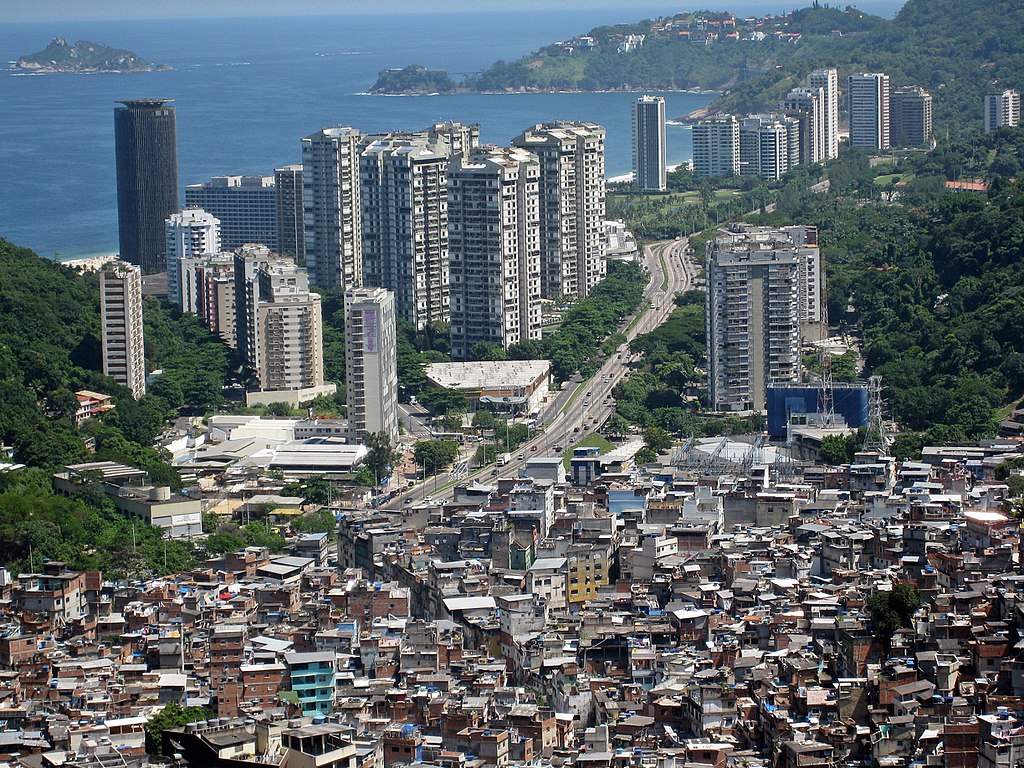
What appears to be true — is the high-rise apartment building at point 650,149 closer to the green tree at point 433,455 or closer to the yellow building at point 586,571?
the green tree at point 433,455

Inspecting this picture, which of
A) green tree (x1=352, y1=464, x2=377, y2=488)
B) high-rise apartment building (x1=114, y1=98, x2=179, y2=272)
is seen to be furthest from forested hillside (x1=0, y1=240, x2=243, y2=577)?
high-rise apartment building (x1=114, y1=98, x2=179, y2=272)

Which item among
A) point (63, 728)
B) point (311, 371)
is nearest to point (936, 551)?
point (63, 728)

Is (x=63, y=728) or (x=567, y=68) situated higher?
(x=567, y=68)

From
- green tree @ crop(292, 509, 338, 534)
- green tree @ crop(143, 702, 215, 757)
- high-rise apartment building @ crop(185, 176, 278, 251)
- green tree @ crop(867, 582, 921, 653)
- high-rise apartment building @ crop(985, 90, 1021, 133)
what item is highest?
high-rise apartment building @ crop(985, 90, 1021, 133)

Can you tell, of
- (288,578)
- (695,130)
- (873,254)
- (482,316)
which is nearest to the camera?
(288,578)

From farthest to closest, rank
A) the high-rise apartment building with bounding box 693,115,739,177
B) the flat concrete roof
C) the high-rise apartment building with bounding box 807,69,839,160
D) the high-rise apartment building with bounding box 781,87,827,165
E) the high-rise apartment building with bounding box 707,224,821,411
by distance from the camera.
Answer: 1. the high-rise apartment building with bounding box 807,69,839,160
2. the high-rise apartment building with bounding box 781,87,827,165
3. the high-rise apartment building with bounding box 693,115,739,177
4. the flat concrete roof
5. the high-rise apartment building with bounding box 707,224,821,411

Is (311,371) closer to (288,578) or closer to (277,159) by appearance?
(288,578)

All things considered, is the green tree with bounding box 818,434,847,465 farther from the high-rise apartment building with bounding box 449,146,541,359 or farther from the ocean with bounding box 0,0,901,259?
the ocean with bounding box 0,0,901,259
